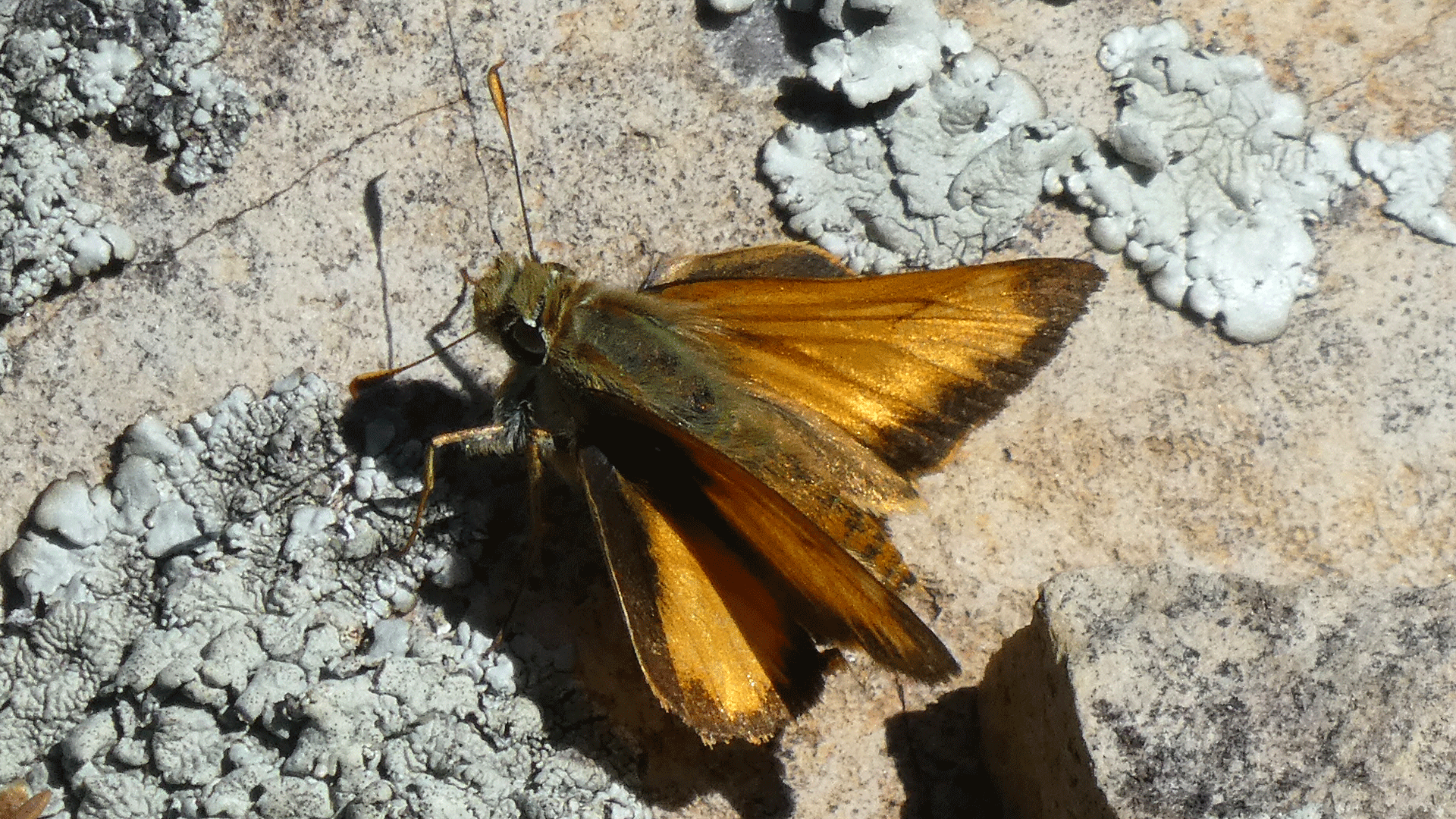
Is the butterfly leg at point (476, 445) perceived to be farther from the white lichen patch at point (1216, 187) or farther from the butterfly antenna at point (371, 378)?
the white lichen patch at point (1216, 187)

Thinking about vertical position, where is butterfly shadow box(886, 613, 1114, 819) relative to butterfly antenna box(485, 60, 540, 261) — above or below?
below

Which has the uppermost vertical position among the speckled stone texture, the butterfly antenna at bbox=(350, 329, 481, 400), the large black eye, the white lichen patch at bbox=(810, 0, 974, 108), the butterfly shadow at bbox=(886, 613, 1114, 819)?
the white lichen patch at bbox=(810, 0, 974, 108)

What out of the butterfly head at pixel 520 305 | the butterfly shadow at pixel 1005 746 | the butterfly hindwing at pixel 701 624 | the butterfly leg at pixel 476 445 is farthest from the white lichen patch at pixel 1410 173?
the butterfly leg at pixel 476 445

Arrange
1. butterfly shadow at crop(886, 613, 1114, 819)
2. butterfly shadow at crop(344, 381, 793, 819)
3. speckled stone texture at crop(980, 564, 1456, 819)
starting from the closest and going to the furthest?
speckled stone texture at crop(980, 564, 1456, 819)
butterfly shadow at crop(886, 613, 1114, 819)
butterfly shadow at crop(344, 381, 793, 819)

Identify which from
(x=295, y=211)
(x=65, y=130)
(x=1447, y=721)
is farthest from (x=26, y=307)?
(x=1447, y=721)

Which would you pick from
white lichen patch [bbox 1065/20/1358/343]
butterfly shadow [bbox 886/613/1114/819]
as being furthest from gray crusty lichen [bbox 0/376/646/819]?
white lichen patch [bbox 1065/20/1358/343]

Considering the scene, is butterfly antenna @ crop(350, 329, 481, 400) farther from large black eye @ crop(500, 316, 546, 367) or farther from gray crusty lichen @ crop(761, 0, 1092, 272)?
gray crusty lichen @ crop(761, 0, 1092, 272)
